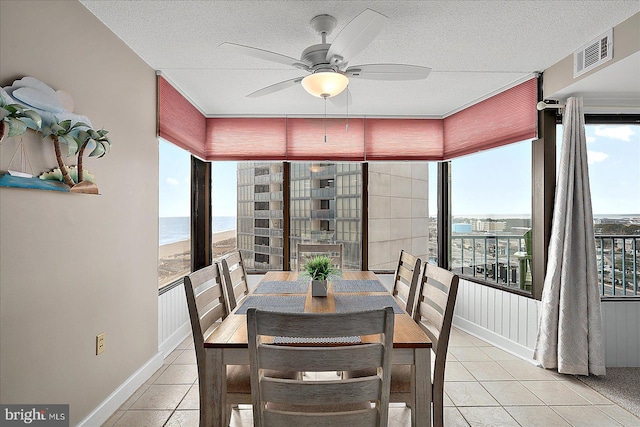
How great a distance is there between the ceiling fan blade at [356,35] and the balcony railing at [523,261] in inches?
100

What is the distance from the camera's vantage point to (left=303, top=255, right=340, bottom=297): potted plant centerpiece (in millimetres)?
2340

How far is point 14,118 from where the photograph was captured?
155 centimetres

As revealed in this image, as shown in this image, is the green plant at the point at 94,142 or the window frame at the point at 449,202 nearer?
the green plant at the point at 94,142

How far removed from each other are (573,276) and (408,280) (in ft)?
4.60

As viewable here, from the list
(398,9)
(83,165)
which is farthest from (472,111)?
(83,165)

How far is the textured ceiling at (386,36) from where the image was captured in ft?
6.98

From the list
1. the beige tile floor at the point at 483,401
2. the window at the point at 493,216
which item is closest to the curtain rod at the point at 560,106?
the window at the point at 493,216

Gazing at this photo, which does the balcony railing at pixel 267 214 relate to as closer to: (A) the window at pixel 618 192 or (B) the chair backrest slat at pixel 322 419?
(A) the window at pixel 618 192

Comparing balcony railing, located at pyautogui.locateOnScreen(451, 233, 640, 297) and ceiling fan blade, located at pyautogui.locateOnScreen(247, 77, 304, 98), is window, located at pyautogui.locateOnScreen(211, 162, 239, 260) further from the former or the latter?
balcony railing, located at pyautogui.locateOnScreen(451, 233, 640, 297)

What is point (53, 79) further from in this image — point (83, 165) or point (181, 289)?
point (181, 289)

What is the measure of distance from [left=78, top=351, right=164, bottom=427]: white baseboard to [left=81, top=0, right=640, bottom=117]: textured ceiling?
7.70 ft

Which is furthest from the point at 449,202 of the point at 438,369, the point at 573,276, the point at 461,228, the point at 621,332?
the point at 438,369

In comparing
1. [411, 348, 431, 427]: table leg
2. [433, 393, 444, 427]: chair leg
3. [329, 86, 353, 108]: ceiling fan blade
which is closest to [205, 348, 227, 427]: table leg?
[411, 348, 431, 427]: table leg

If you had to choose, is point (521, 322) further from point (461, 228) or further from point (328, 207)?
point (328, 207)
